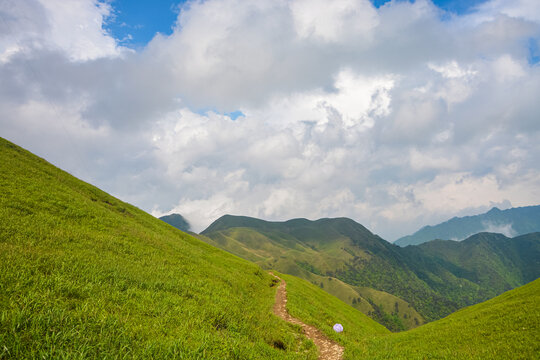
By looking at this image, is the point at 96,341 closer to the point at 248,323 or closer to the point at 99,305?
the point at 99,305

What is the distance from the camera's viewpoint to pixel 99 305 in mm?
9312

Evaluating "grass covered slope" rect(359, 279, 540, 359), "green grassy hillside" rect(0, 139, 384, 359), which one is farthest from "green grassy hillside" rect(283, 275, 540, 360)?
"green grassy hillside" rect(0, 139, 384, 359)

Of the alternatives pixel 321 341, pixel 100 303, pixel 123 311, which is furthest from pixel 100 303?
pixel 321 341

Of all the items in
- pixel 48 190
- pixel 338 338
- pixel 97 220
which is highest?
pixel 48 190

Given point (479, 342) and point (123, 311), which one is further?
point (479, 342)

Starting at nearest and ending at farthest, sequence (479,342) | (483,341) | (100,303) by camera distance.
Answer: (100,303)
(483,341)
(479,342)

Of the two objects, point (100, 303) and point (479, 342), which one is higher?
point (479, 342)

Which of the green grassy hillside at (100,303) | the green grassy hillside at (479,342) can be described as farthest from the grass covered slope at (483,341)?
the green grassy hillside at (100,303)

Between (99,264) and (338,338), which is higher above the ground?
(99,264)

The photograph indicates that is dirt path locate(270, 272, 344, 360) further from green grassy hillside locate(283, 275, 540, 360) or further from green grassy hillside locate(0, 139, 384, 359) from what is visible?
green grassy hillside locate(0, 139, 384, 359)

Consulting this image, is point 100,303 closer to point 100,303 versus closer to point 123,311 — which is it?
point 100,303

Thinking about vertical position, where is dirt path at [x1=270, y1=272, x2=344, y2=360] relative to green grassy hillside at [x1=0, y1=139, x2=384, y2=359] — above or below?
below

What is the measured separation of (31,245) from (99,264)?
166 inches

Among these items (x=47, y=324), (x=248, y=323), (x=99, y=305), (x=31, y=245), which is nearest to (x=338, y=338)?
(x=248, y=323)
